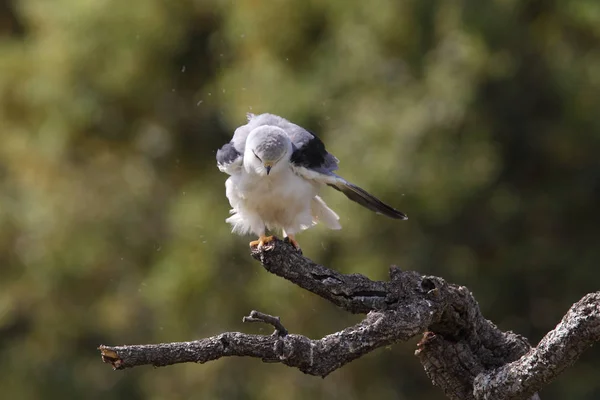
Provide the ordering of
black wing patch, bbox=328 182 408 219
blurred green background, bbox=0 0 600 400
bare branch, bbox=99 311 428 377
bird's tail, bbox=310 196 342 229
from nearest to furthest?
bare branch, bbox=99 311 428 377 < black wing patch, bbox=328 182 408 219 < bird's tail, bbox=310 196 342 229 < blurred green background, bbox=0 0 600 400

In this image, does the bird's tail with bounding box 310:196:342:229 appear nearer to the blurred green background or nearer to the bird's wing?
the bird's wing

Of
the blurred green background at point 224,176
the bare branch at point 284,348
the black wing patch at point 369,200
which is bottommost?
the bare branch at point 284,348

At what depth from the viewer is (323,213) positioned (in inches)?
231

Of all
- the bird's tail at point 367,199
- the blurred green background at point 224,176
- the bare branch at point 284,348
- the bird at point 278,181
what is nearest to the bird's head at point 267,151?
the bird at point 278,181

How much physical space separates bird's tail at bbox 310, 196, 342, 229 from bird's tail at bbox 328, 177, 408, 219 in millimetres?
418

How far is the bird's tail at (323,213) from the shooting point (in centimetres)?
582

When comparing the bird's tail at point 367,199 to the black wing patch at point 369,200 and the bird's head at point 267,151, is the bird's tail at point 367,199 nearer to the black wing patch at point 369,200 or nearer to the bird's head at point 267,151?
the black wing patch at point 369,200

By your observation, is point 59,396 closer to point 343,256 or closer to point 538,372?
point 343,256

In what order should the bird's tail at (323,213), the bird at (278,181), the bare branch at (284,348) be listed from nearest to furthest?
the bare branch at (284,348)
the bird at (278,181)
the bird's tail at (323,213)

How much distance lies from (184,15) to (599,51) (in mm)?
4316

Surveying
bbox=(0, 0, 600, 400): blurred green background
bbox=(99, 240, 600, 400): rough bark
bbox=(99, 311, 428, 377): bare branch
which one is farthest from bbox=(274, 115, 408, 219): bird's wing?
bbox=(0, 0, 600, 400): blurred green background

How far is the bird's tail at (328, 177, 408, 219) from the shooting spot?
5118mm

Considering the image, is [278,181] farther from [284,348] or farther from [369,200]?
[284,348]

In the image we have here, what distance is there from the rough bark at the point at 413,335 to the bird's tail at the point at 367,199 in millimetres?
731
